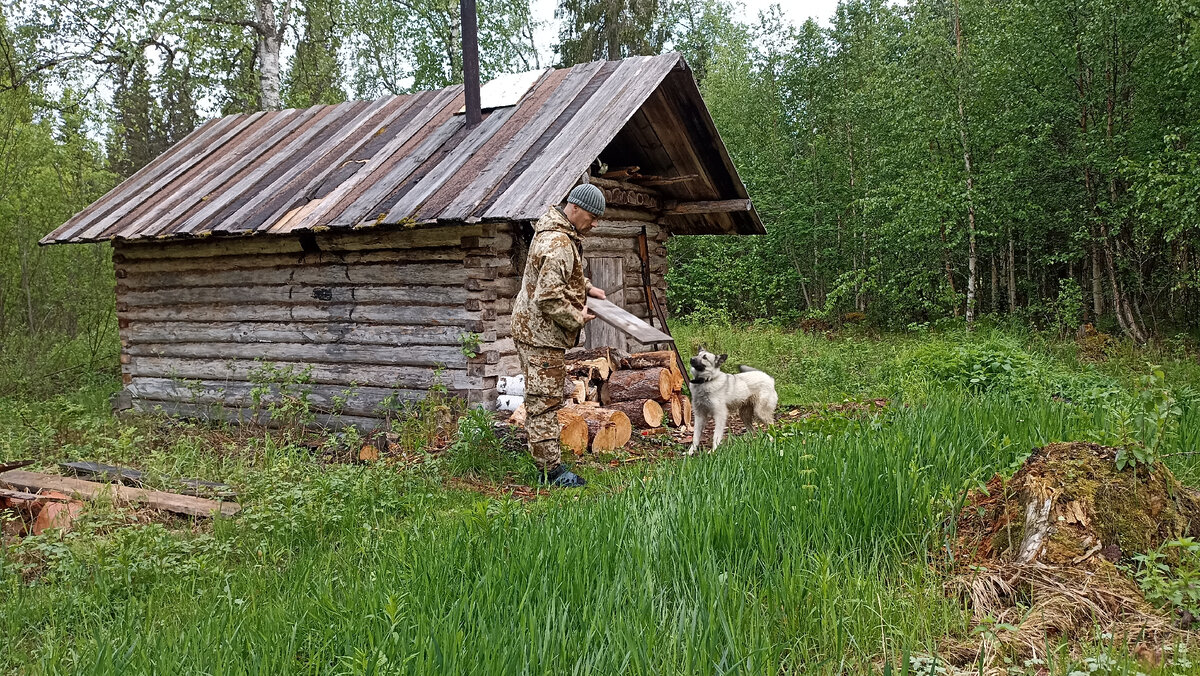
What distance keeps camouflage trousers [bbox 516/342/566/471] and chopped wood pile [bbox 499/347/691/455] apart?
1.13 metres

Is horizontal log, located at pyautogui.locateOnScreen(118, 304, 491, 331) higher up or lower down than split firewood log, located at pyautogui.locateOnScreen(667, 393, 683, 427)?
higher up

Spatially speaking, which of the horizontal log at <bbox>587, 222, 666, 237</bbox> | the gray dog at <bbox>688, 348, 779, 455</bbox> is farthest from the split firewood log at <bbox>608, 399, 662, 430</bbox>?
the horizontal log at <bbox>587, 222, 666, 237</bbox>

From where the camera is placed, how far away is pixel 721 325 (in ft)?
56.6

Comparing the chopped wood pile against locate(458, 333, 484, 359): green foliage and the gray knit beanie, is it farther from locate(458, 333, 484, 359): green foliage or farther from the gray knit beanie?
the gray knit beanie

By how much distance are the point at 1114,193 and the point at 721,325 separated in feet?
25.7

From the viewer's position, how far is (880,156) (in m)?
17.6

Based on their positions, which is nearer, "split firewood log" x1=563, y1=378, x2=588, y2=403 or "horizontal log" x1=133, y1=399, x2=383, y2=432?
"split firewood log" x1=563, y1=378, x2=588, y2=403

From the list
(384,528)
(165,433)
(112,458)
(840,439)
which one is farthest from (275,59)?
(840,439)

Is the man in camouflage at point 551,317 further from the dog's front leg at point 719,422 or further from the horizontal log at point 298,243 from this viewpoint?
the horizontal log at point 298,243

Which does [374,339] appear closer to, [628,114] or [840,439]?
[628,114]

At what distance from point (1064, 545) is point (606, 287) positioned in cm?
761

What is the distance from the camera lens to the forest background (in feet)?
41.0

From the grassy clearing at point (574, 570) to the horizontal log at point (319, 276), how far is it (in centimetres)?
321

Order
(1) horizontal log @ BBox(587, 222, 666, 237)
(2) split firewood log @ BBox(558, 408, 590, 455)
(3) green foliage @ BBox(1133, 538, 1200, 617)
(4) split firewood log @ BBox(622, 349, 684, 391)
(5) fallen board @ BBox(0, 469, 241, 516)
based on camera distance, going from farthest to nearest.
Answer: (1) horizontal log @ BBox(587, 222, 666, 237) < (4) split firewood log @ BBox(622, 349, 684, 391) < (2) split firewood log @ BBox(558, 408, 590, 455) < (5) fallen board @ BBox(0, 469, 241, 516) < (3) green foliage @ BBox(1133, 538, 1200, 617)
